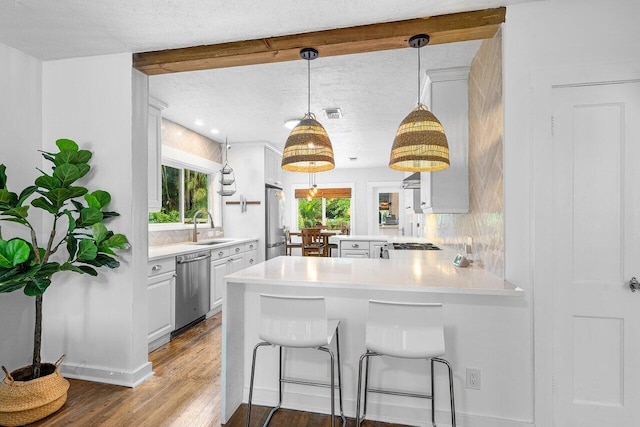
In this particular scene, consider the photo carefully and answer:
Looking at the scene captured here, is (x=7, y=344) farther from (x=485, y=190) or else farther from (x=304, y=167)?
(x=485, y=190)

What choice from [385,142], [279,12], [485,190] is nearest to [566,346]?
[485,190]

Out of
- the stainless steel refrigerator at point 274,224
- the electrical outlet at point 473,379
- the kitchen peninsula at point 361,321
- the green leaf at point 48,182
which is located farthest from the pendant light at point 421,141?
→ the stainless steel refrigerator at point 274,224

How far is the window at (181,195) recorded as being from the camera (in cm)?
428

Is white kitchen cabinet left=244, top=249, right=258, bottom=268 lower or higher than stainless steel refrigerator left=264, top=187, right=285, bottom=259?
lower

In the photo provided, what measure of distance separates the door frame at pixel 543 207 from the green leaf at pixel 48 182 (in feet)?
9.76

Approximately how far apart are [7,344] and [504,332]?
3.43 meters

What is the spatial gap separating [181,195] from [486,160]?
390 centimetres

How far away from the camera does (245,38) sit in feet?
7.51

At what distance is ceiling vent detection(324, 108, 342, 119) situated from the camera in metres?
3.78

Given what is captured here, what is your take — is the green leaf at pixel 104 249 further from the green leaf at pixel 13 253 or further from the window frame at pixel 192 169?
the window frame at pixel 192 169

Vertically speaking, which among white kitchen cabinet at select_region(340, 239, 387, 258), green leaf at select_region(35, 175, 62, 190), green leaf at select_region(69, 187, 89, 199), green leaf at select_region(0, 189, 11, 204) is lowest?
white kitchen cabinet at select_region(340, 239, 387, 258)

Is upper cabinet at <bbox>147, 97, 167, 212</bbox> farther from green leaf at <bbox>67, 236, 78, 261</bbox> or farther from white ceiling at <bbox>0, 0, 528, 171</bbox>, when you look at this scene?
green leaf at <bbox>67, 236, 78, 261</bbox>

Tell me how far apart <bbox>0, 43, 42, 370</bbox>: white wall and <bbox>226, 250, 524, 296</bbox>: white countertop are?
179 cm

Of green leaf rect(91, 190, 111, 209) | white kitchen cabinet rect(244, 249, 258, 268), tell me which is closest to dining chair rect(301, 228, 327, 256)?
white kitchen cabinet rect(244, 249, 258, 268)
